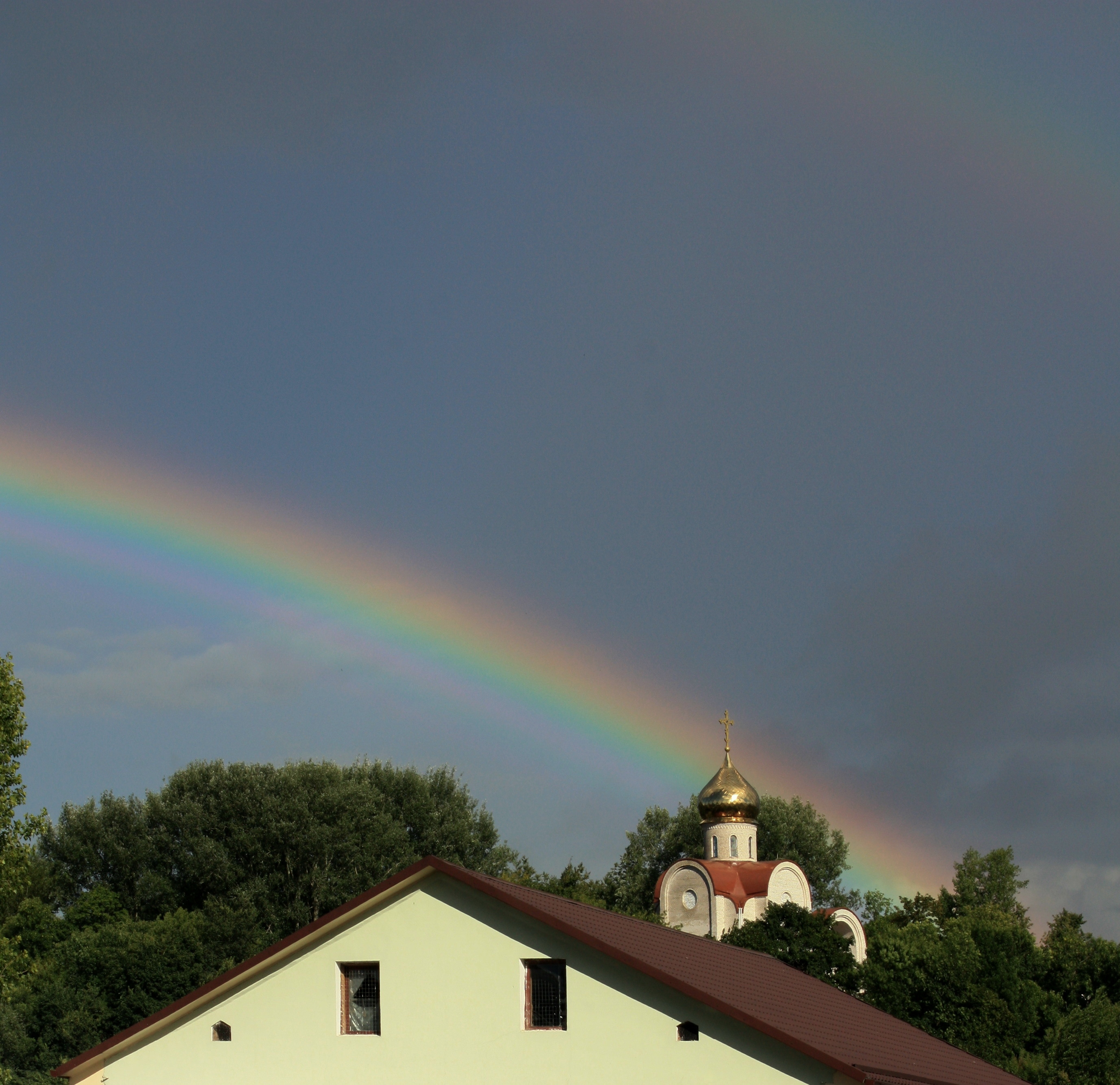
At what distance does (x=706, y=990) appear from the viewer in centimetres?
2034

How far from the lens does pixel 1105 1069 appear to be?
106 feet

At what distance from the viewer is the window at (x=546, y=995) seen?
2127 cm

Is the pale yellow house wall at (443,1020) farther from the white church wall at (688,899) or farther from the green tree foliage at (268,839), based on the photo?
the white church wall at (688,899)

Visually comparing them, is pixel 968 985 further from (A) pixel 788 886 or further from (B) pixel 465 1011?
(A) pixel 788 886

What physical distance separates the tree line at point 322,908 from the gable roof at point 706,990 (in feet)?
30.1

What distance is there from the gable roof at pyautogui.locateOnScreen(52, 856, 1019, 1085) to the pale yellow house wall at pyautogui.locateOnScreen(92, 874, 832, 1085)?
304 mm

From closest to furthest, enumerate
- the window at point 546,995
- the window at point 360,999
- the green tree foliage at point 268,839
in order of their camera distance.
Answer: the window at point 546,995
the window at point 360,999
the green tree foliage at point 268,839

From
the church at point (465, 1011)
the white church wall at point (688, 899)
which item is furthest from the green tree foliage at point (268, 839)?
the church at point (465, 1011)

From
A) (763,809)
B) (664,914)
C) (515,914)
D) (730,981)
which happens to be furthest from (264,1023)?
(763,809)

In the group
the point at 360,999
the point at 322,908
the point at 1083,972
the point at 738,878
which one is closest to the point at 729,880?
the point at 738,878

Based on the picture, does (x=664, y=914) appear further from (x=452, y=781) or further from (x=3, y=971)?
(x=3, y=971)

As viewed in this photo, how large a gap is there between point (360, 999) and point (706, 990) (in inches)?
226

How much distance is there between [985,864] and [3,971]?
74453 mm

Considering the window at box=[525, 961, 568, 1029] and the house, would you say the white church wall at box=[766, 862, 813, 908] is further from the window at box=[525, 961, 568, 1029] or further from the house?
the window at box=[525, 961, 568, 1029]
